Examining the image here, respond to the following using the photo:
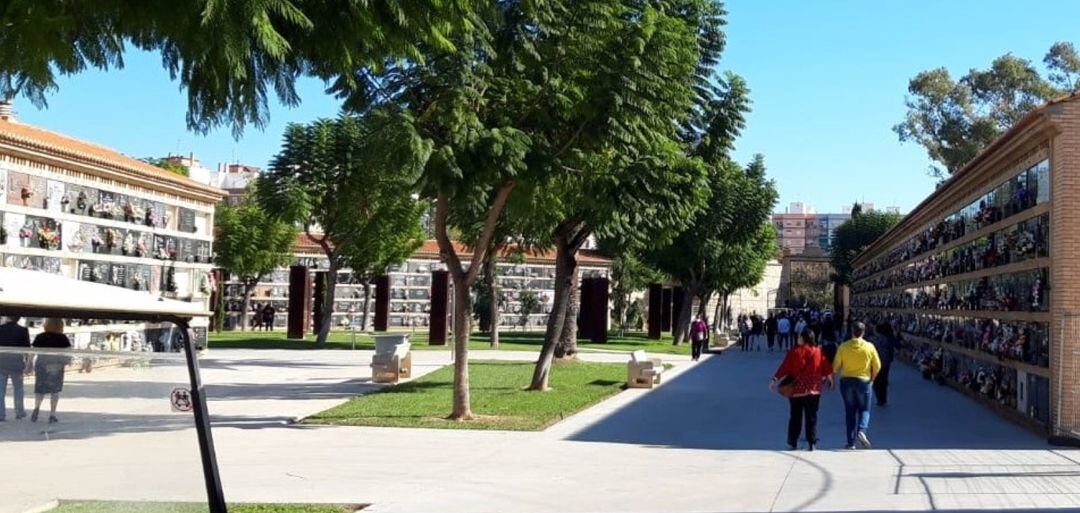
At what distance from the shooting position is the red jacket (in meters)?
14.3

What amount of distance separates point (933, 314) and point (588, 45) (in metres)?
13.9

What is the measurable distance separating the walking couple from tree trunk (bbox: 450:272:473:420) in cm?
466

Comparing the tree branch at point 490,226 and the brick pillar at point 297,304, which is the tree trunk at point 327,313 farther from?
the tree branch at point 490,226

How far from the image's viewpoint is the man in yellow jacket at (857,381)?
14.3 m

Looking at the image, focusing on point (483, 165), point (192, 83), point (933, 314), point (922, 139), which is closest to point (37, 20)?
point (192, 83)

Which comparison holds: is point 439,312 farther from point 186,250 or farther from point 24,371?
point 24,371

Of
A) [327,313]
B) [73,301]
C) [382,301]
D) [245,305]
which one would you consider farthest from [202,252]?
[245,305]

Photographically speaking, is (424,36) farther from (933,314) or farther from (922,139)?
(922,139)

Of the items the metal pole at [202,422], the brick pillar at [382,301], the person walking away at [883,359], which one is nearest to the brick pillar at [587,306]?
the brick pillar at [382,301]

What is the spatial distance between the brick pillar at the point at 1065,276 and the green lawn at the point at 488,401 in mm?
6924

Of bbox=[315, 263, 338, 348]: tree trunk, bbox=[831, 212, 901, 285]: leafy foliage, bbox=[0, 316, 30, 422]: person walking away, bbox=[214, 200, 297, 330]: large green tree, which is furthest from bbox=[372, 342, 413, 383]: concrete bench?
bbox=[831, 212, 901, 285]: leafy foliage

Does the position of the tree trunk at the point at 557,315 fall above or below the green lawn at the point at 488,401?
above

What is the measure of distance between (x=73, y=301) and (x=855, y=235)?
91260 mm

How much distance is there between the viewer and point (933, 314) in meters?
26.7
